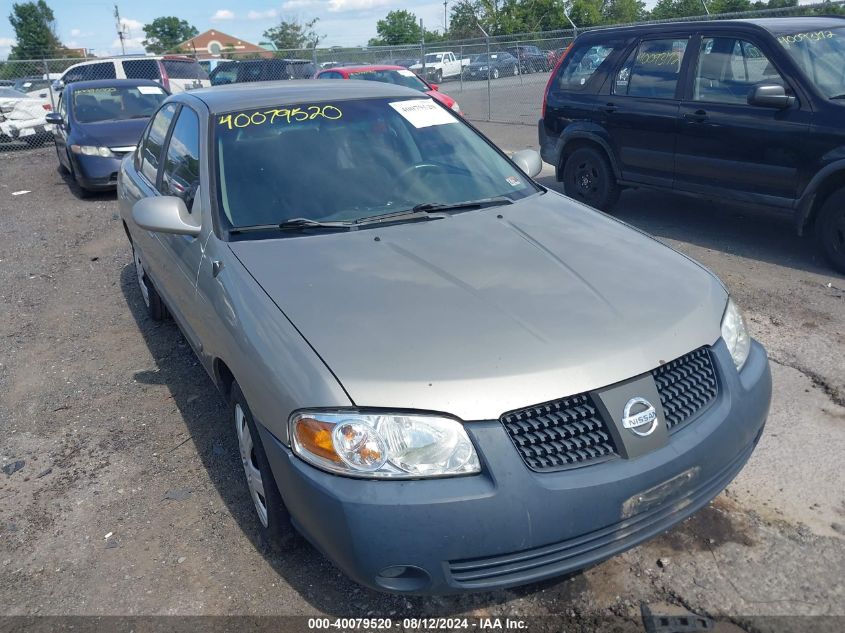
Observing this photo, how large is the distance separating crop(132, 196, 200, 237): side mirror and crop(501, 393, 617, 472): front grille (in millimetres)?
1869

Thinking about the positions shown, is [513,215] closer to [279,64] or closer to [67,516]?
[67,516]

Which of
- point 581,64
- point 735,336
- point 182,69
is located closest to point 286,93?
point 735,336

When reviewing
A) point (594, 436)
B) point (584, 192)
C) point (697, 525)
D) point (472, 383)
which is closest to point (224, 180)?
point (472, 383)

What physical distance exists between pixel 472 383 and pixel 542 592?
96 cm

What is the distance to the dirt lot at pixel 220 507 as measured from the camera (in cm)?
260

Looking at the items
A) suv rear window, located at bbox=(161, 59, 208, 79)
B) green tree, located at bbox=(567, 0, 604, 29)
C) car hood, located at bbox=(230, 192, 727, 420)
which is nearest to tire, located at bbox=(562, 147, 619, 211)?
car hood, located at bbox=(230, 192, 727, 420)

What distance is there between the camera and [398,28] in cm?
8306

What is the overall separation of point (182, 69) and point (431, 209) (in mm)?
16732

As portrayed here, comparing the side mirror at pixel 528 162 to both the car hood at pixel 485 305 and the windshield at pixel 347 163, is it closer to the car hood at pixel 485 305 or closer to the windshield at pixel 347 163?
the windshield at pixel 347 163

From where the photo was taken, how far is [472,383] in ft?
7.18

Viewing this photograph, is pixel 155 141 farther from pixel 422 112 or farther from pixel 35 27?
pixel 35 27

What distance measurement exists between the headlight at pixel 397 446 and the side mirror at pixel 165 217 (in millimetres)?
1537

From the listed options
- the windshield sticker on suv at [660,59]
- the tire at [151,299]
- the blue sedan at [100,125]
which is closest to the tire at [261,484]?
the tire at [151,299]

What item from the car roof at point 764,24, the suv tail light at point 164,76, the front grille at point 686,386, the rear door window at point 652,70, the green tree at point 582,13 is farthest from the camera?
the green tree at point 582,13
